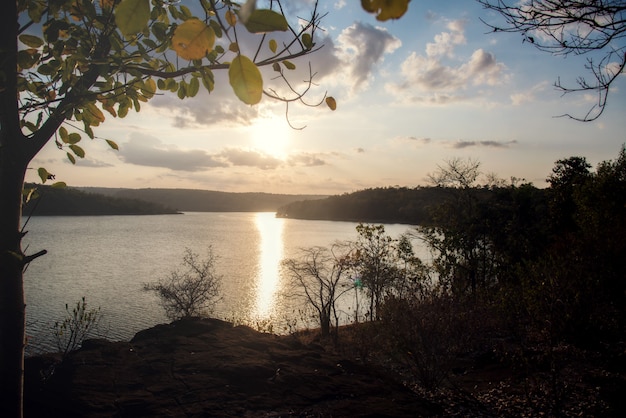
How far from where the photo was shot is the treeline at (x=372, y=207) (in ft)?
240

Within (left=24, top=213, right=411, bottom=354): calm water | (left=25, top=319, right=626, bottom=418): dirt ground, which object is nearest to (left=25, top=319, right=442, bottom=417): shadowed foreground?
(left=25, top=319, right=626, bottom=418): dirt ground

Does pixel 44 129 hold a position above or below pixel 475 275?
above

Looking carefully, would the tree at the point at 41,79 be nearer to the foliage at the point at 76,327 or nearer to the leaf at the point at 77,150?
the leaf at the point at 77,150

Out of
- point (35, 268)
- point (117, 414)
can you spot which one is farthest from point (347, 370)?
point (35, 268)

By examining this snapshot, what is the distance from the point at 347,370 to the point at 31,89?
7.42m

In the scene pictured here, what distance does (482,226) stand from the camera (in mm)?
20297

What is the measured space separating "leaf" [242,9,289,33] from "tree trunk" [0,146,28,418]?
172 cm

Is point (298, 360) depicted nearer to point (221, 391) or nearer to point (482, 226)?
point (221, 391)

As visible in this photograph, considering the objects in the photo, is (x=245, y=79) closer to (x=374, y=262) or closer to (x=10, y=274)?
(x=10, y=274)

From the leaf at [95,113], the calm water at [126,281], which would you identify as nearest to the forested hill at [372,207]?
the calm water at [126,281]

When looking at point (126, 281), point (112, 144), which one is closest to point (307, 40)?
point (112, 144)

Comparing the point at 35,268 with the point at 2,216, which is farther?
the point at 35,268

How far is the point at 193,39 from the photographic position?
25.5 inches

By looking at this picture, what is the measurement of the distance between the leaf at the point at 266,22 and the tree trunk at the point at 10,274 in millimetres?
1719
